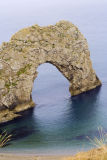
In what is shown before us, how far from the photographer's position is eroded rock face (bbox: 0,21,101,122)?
255ft

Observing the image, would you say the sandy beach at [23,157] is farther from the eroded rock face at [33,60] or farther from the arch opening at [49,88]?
the arch opening at [49,88]

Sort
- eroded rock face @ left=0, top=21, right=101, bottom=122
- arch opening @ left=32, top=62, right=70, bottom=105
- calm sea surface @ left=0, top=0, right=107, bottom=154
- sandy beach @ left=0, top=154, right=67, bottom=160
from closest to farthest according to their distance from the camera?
sandy beach @ left=0, top=154, right=67, bottom=160 → calm sea surface @ left=0, top=0, right=107, bottom=154 → eroded rock face @ left=0, top=21, right=101, bottom=122 → arch opening @ left=32, top=62, right=70, bottom=105

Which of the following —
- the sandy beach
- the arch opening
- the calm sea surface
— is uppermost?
the arch opening

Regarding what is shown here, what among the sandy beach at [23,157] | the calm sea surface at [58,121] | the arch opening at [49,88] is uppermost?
the arch opening at [49,88]

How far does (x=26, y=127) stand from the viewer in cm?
7125

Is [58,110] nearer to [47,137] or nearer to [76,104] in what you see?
[76,104]

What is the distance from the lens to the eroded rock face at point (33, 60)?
77875 millimetres

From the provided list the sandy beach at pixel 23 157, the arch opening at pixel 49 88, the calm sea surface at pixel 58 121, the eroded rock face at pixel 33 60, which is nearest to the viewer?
the sandy beach at pixel 23 157

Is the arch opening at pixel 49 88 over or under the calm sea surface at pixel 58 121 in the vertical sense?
over

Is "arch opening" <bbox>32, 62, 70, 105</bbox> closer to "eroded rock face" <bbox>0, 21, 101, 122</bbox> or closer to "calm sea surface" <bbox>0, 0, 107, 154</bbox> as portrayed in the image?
"calm sea surface" <bbox>0, 0, 107, 154</bbox>

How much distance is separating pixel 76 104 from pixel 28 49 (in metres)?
23.7

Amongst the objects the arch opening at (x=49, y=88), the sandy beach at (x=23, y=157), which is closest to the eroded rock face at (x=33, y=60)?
the arch opening at (x=49, y=88)

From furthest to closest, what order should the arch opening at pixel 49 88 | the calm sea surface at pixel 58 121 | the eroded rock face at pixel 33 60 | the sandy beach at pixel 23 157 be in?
Answer: the arch opening at pixel 49 88, the eroded rock face at pixel 33 60, the calm sea surface at pixel 58 121, the sandy beach at pixel 23 157

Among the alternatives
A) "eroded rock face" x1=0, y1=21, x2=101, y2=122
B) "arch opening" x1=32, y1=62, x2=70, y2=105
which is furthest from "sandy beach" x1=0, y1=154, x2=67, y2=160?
"arch opening" x1=32, y1=62, x2=70, y2=105
